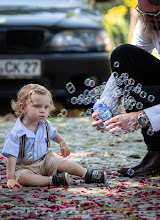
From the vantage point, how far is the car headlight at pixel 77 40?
608 centimetres

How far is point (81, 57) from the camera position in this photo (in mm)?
6121

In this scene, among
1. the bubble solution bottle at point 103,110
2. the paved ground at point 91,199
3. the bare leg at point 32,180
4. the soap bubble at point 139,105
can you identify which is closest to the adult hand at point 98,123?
the bubble solution bottle at point 103,110

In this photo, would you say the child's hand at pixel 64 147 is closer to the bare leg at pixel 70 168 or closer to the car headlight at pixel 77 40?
the bare leg at pixel 70 168

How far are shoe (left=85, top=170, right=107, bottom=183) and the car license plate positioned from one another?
2878 mm

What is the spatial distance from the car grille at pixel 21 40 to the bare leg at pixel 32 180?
3.06 meters

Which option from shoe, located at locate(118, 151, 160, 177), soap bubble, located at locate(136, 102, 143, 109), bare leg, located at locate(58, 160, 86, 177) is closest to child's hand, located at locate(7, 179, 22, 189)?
bare leg, located at locate(58, 160, 86, 177)

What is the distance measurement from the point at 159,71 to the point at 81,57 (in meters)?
2.59

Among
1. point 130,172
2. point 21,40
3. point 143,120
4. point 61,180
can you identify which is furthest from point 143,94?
point 21,40

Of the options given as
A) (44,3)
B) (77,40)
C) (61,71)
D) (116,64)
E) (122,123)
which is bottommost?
(122,123)

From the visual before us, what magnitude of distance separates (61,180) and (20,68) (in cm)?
303

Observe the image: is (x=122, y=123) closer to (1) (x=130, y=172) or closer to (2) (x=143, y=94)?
(2) (x=143, y=94)

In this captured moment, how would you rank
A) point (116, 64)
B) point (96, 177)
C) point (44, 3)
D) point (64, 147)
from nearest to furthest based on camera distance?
point (96, 177), point (64, 147), point (116, 64), point (44, 3)

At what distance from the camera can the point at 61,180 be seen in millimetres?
3246

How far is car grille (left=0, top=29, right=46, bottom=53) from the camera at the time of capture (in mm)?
6125
